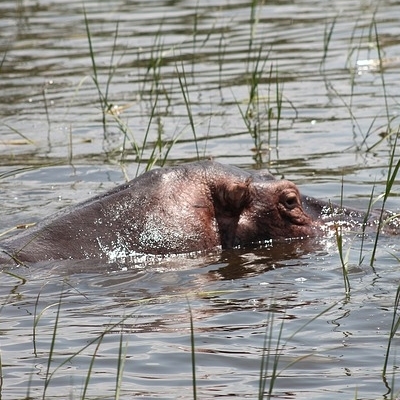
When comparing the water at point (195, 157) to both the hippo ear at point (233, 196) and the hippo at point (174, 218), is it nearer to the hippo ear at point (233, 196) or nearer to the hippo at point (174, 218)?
the hippo at point (174, 218)

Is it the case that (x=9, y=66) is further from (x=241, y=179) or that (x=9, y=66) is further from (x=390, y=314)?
(x=390, y=314)

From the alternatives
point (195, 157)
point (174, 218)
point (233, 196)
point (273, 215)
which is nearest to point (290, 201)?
point (273, 215)

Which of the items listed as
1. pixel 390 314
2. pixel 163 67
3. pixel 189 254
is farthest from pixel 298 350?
pixel 163 67

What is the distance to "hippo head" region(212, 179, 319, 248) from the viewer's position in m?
7.24

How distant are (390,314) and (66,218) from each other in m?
2.12

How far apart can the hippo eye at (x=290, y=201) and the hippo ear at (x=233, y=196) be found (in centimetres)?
22

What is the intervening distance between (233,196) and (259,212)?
0.25m

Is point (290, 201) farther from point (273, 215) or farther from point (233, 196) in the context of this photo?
→ point (233, 196)

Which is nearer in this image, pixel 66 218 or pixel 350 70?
pixel 66 218

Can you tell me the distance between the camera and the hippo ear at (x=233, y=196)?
7.12 m

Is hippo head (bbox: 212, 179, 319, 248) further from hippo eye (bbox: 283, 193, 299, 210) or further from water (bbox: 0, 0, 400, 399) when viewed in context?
water (bbox: 0, 0, 400, 399)

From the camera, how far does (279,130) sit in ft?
34.4

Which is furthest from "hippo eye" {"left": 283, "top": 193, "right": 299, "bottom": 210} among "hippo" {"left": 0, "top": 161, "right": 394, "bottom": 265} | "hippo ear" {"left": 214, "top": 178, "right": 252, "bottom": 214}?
"hippo ear" {"left": 214, "top": 178, "right": 252, "bottom": 214}

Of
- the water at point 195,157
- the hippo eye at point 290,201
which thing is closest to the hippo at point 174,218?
the hippo eye at point 290,201
